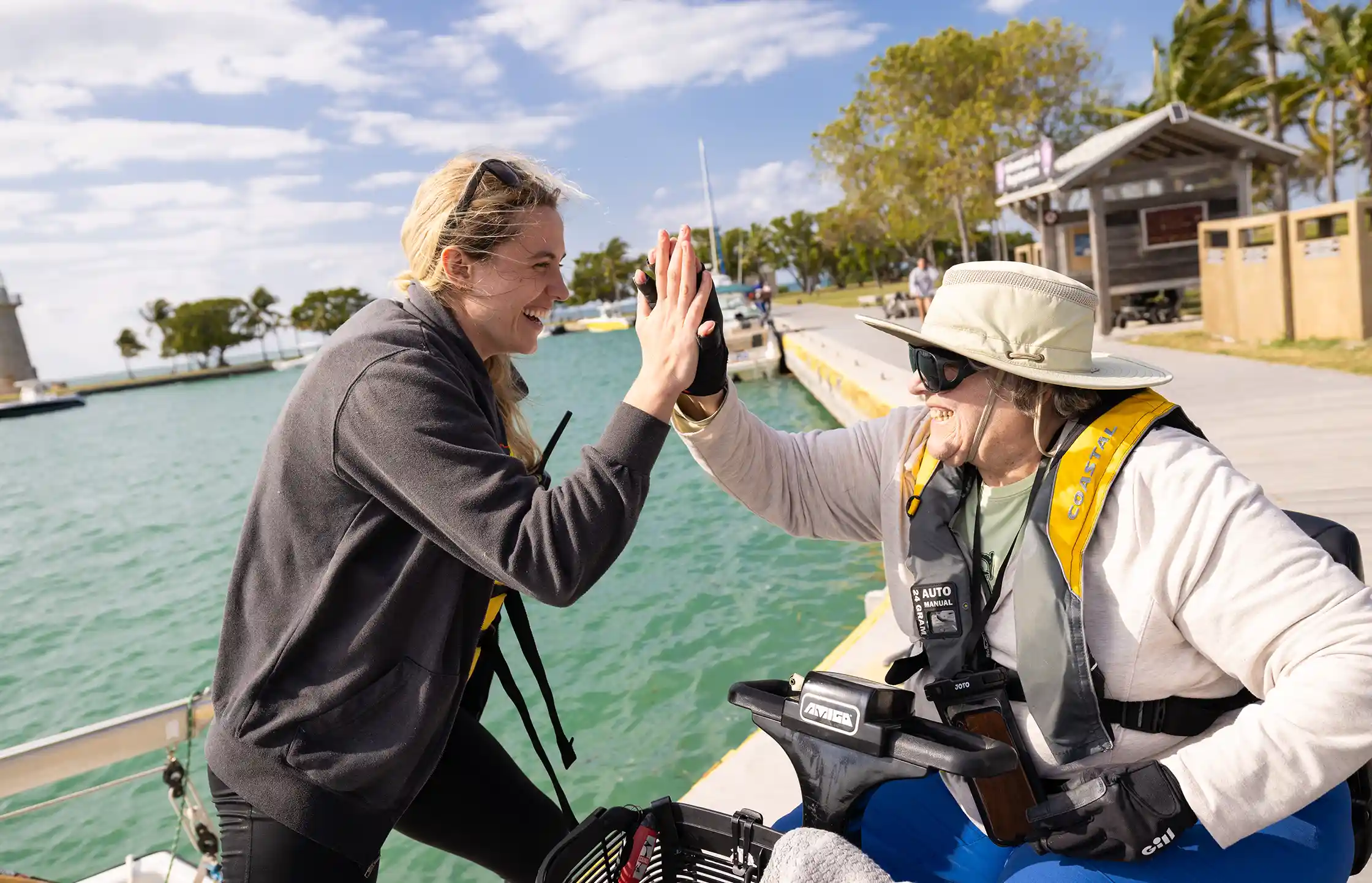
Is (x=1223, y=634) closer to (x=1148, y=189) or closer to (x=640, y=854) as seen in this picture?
(x=640, y=854)

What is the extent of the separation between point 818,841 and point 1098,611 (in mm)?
720

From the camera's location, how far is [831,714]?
5.12 feet

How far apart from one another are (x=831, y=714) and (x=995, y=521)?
0.73 m

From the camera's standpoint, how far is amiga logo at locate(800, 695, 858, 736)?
5.04 ft

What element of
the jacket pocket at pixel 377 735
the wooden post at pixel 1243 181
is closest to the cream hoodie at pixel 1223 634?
the jacket pocket at pixel 377 735

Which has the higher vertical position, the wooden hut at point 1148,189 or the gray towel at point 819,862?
the wooden hut at point 1148,189

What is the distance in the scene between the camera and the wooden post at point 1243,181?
17.2 m

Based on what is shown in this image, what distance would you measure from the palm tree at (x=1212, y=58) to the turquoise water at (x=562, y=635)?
24.2m

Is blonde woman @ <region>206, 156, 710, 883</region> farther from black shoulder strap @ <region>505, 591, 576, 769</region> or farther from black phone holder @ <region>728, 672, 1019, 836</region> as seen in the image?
black phone holder @ <region>728, 672, 1019, 836</region>

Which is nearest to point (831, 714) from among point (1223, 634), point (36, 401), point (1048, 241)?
point (1223, 634)

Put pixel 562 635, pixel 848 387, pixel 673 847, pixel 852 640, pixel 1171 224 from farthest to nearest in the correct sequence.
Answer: pixel 1171 224 < pixel 848 387 < pixel 562 635 < pixel 852 640 < pixel 673 847

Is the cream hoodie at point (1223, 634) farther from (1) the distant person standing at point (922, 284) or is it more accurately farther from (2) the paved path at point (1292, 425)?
(1) the distant person standing at point (922, 284)

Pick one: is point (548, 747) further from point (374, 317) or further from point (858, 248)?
point (858, 248)

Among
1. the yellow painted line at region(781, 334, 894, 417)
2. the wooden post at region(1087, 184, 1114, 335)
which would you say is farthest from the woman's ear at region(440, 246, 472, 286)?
the wooden post at region(1087, 184, 1114, 335)
